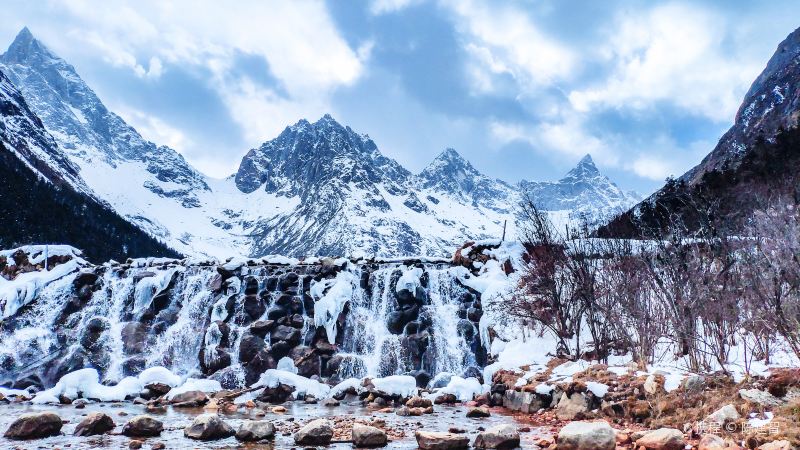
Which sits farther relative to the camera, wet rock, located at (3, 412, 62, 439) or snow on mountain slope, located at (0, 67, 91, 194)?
snow on mountain slope, located at (0, 67, 91, 194)

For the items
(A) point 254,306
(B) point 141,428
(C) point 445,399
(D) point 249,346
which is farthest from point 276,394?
(B) point 141,428

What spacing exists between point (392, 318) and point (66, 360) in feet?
52.9

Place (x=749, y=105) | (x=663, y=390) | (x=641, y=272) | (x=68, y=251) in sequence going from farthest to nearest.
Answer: (x=749, y=105) < (x=68, y=251) < (x=641, y=272) < (x=663, y=390)

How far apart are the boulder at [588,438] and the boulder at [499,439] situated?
3.74 ft

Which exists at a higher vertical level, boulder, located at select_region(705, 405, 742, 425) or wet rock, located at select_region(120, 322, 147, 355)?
wet rock, located at select_region(120, 322, 147, 355)

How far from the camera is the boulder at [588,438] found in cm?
992

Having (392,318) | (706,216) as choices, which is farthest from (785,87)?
(392,318)

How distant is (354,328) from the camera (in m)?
27.2

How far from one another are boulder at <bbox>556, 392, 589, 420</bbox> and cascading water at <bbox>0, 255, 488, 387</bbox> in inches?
411

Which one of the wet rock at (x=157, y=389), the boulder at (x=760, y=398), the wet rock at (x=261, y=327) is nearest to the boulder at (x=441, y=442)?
the boulder at (x=760, y=398)

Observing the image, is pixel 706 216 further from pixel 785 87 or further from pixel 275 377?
pixel 785 87

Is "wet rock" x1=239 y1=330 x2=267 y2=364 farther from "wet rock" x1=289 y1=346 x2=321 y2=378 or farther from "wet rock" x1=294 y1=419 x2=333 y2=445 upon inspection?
"wet rock" x1=294 y1=419 x2=333 y2=445

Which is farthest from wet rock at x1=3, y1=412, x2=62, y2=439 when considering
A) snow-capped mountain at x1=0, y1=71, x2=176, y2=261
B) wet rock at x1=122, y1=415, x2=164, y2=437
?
snow-capped mountain at x1=0, y1=71, x2=176, y2=261

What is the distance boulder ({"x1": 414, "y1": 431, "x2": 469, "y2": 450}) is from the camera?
10.9 metres
